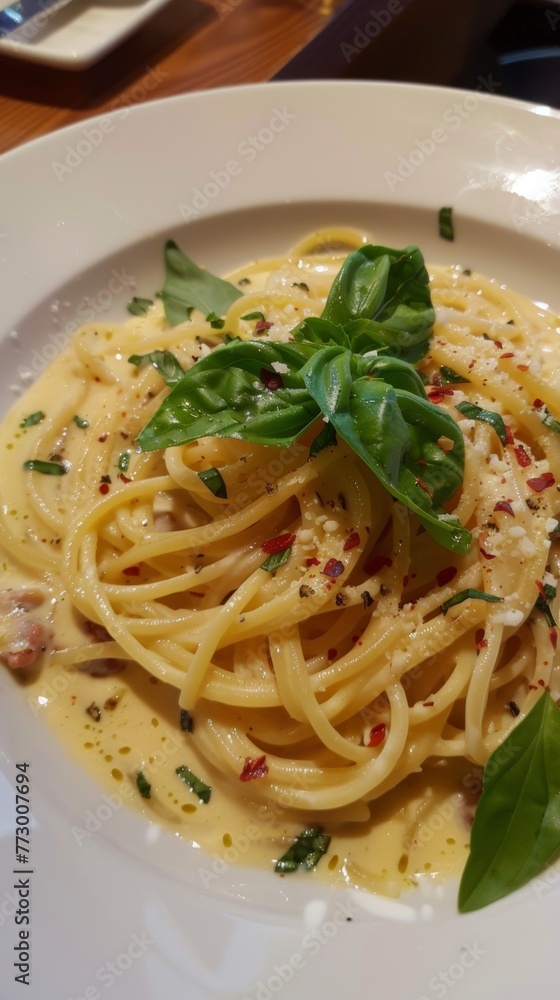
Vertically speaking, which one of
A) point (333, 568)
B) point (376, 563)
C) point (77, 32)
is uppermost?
point (77, 32)

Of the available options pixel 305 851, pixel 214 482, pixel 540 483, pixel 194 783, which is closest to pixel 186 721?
pixel 194 783

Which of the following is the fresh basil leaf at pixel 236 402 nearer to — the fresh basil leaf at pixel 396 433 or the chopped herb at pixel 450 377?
the fresh basil leaf at pixel 396 433

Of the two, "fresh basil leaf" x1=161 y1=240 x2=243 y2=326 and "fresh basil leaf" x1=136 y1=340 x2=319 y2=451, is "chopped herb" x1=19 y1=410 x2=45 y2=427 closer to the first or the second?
"fresh basil leaf" x1=161 y1=240 x2=243 y2=326

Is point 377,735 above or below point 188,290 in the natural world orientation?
below

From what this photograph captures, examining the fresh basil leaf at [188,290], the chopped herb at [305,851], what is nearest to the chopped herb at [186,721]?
the chopped herb at [305,851]

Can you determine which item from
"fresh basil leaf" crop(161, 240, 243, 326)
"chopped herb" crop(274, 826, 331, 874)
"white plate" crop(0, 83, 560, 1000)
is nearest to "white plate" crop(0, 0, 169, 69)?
"white plate" crop(0, 83, 560, 1000)

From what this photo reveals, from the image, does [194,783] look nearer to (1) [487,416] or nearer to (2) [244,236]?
(1) [487,416]
